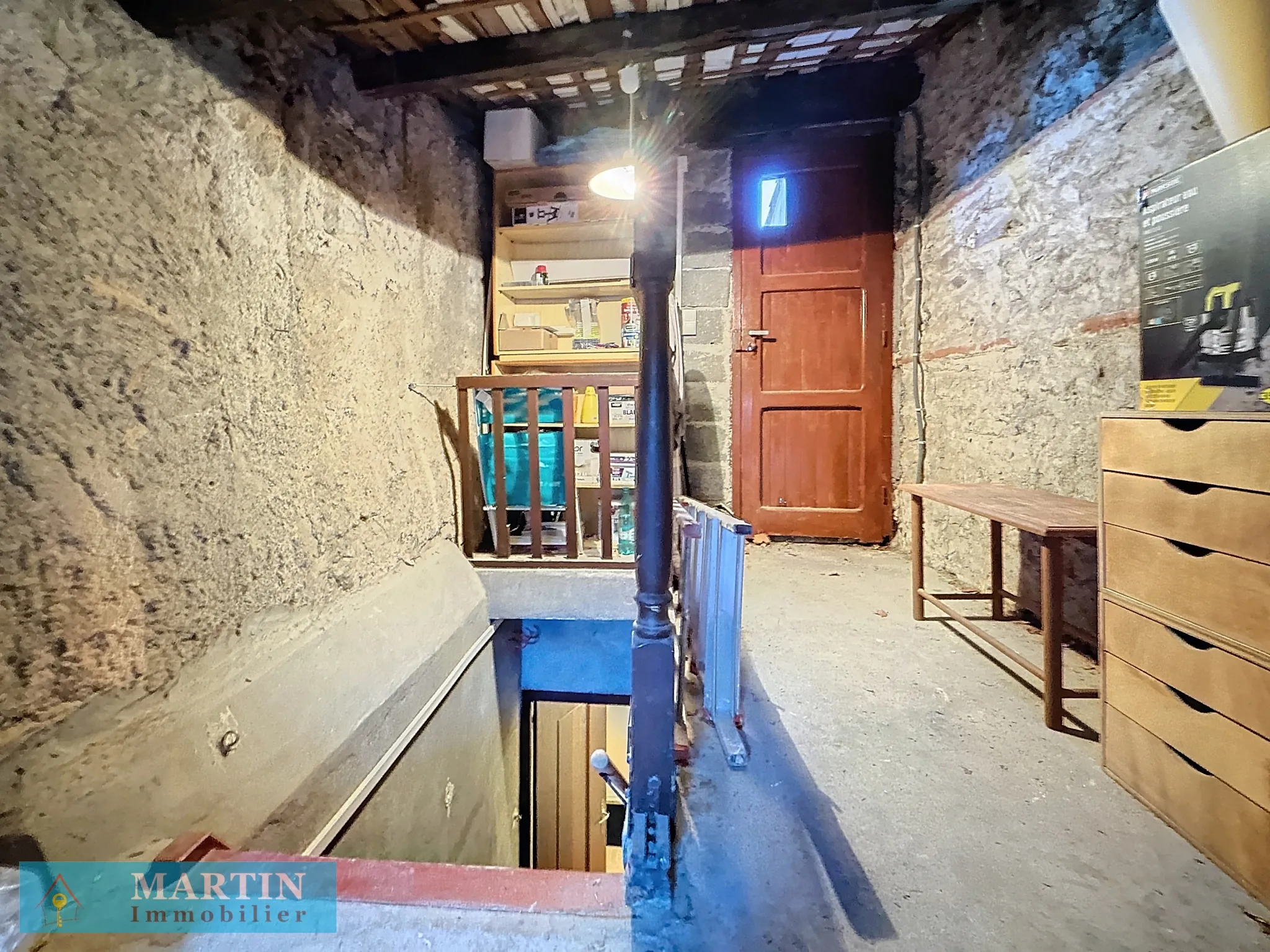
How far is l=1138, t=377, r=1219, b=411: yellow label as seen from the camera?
1330mm

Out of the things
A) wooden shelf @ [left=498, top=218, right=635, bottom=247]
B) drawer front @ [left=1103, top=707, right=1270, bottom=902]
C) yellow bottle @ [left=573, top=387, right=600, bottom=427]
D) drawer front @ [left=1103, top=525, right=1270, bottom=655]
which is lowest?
drawer front @ [left=1103, top=707, right=1270, bottom=902]

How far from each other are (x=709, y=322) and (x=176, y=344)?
2.75 meters

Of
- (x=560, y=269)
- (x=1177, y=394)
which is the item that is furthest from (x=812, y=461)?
(x=1177, y=394)

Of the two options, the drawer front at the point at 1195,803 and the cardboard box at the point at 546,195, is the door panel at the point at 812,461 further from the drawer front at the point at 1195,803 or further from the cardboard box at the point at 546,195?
the drawer front at the point at 1195,803

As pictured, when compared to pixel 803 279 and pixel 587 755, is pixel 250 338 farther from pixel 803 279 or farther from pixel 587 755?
pixel 587 755

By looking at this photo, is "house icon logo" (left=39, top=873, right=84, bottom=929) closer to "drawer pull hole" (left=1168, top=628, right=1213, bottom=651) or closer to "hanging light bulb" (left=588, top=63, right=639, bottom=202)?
"drawer pull hole" (left=1168, top=628, right=1213, bottom=651)

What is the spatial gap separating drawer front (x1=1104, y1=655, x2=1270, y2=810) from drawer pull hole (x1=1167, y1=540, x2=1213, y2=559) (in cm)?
28

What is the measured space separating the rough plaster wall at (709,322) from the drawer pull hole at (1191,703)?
246 cm

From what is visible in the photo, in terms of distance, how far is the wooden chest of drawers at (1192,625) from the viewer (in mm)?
1010

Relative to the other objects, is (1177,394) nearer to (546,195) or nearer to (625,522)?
(625,522)

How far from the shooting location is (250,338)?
1479 millimetres

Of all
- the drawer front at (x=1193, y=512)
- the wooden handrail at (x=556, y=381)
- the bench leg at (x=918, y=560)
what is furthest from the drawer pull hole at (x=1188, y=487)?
the wooden handrail at (x=556, y=381)

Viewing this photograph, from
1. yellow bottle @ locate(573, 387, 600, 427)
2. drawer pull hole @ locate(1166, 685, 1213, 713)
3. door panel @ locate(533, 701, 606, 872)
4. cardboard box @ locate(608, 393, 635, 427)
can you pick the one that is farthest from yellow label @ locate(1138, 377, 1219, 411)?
door panel @ locate(533, 701, 606, 872)

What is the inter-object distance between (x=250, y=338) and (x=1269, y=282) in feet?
7.81
